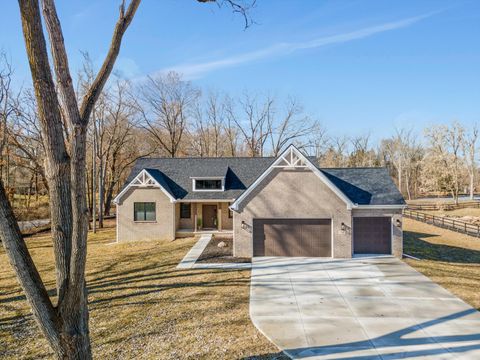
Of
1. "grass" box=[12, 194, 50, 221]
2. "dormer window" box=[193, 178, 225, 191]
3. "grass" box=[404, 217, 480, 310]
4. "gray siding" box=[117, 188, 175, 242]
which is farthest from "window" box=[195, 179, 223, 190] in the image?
"grass" box=[12, 194, 50, 221]

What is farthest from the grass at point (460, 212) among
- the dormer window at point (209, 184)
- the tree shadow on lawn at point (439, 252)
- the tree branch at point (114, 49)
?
the tree branch at point (114, 49)

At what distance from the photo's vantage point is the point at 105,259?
16.6 m

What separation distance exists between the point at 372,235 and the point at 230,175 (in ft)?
37.0

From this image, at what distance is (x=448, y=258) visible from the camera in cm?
1631

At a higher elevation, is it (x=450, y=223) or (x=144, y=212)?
(x=144, y=212)

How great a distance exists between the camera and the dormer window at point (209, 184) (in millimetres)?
22312

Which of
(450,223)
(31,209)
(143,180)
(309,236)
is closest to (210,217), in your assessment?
(143,180)

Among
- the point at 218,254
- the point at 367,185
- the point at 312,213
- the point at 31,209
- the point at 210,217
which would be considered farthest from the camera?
the point at 31,209

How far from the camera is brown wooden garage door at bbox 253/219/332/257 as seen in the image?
16109mm

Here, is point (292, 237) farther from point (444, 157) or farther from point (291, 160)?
point (444, 157)

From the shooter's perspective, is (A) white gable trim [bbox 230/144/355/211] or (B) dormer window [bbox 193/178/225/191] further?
(B) dormer window [bbox 193/178/225/191]

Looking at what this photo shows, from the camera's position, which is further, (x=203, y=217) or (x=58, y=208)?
(x=203, y=217)

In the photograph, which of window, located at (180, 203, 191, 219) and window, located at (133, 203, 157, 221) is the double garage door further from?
window, located at (133, 203, 157, 221)

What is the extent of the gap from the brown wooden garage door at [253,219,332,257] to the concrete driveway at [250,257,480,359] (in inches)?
71.8
